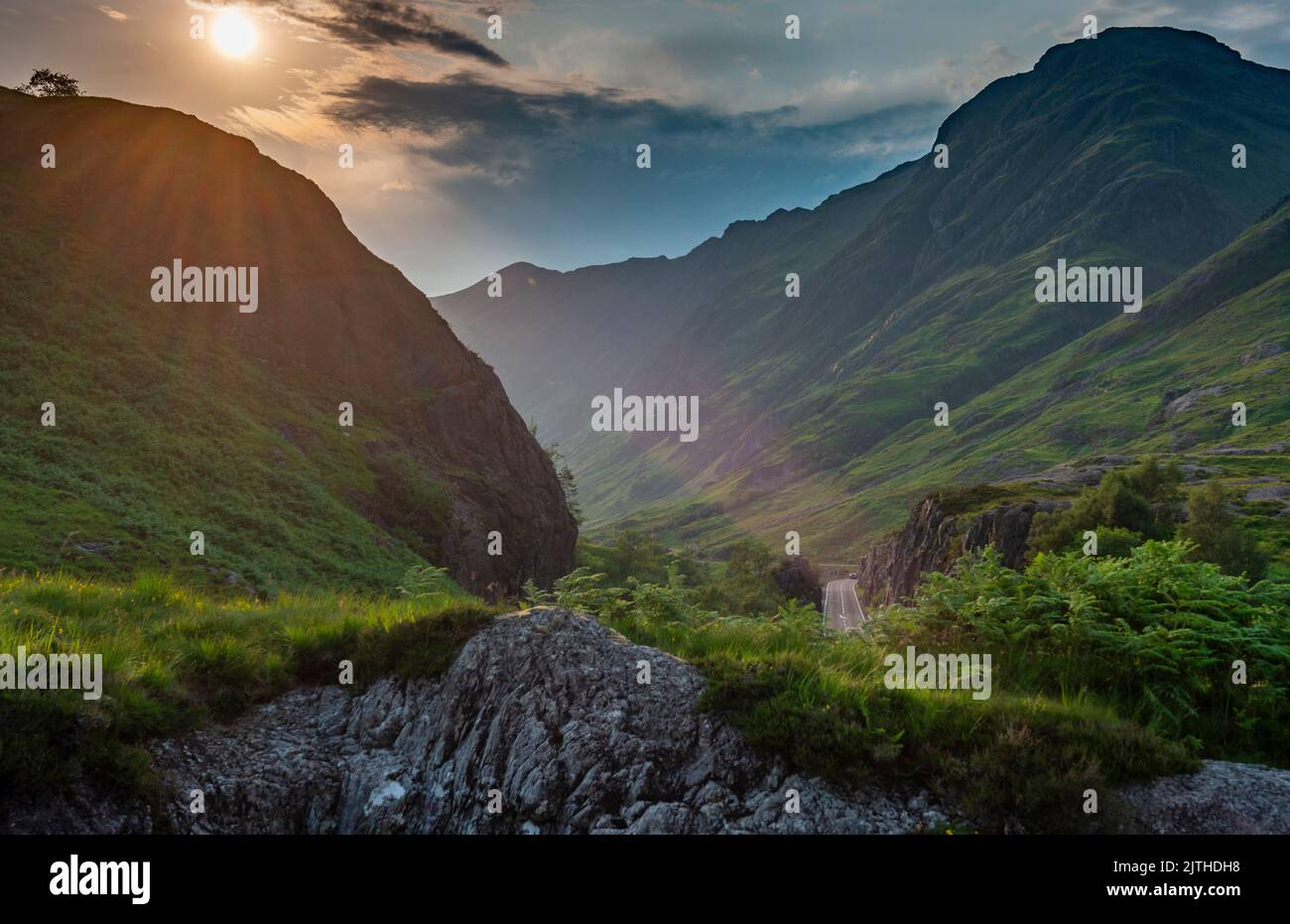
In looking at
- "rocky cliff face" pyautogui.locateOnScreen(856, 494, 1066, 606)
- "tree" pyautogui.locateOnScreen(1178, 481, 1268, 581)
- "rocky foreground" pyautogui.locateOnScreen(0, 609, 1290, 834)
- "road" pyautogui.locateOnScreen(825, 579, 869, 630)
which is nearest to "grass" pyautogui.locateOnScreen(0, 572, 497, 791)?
"rocky foreground" pyautogui.locateOnScreen(0, 609, 1290, 834)

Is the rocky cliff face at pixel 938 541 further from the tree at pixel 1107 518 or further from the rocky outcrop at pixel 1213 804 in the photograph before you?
the rocky outcrop at pixel 1213 804

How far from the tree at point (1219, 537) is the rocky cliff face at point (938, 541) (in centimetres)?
1480

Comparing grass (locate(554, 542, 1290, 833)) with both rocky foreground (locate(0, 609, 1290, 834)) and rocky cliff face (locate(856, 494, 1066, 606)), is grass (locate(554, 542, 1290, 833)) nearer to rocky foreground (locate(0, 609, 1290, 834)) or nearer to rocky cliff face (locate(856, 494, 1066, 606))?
rocky foreground (locate(0, 609, 1290, 834))

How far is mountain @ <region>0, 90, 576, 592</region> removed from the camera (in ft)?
118

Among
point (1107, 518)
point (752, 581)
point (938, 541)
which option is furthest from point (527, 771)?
point (752, 581)

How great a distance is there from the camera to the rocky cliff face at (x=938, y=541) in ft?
283

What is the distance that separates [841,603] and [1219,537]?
306ft

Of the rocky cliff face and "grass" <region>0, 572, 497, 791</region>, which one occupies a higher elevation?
"grass" <region>0, 572, 497, 791</region>

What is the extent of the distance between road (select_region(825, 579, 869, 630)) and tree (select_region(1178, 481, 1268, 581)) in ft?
200

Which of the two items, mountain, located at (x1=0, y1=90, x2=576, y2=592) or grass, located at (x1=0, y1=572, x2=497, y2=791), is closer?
grass, located at (x1=0, y1=572, x2=497, y2=791)

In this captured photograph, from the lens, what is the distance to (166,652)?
9.32m

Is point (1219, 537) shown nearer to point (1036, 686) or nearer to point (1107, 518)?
point (1107, 518)
